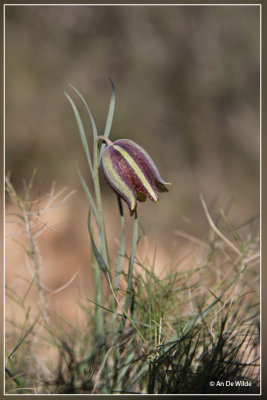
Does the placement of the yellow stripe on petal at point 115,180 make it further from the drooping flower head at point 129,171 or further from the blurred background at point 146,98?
the blurred background at point 146,98

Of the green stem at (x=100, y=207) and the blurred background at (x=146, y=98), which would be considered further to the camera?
the blurred background at (x=146, y=98)

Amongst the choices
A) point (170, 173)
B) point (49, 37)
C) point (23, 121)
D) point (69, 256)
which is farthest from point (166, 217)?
point (49, 37)

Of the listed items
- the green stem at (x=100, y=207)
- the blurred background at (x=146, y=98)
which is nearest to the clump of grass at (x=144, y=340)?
the green stem at (x=100, y=207)

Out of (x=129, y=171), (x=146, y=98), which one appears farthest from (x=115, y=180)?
(x=146, y=98)

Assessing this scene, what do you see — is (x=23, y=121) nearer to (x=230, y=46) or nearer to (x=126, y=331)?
→ (x=230, y=46)

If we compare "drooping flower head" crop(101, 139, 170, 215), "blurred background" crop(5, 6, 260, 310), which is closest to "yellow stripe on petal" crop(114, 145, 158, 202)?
"drooping flower head" crop(101, 139, 170, 215)

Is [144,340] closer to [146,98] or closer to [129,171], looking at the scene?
[129,171]

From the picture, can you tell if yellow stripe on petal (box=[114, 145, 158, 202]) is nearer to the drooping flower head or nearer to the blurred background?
the drooping flower head
